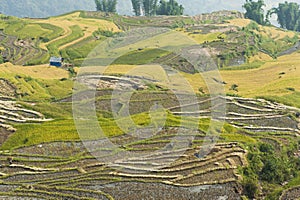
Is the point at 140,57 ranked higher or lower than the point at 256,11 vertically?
lower

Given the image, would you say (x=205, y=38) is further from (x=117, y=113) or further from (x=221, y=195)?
(x=221, y=195)

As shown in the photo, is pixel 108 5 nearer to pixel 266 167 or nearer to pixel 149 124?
pixel 149 124

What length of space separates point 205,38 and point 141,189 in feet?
156

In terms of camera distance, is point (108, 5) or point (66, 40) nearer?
point (66, 40)

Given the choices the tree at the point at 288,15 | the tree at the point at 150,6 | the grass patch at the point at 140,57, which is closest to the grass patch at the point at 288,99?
the grass patch at the point at 140,57

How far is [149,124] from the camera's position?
24.7 m

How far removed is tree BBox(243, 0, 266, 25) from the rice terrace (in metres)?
36.2

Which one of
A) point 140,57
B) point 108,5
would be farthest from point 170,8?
point 140,57

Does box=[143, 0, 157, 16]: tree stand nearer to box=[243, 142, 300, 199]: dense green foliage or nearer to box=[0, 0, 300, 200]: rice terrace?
box=[0, 0, 300, 200]: rice terrace

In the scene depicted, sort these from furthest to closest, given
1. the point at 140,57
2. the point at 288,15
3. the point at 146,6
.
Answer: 1. the point at 146,6
2. the point at 288,15
3. the point at 140,57

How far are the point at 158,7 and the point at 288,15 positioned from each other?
1285 inches

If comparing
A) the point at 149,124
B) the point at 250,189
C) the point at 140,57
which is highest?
the point at 140,57

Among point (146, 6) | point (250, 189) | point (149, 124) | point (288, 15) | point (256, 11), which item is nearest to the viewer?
point (250, 189)

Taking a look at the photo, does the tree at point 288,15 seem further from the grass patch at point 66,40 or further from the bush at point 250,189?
the bush at point 250,189
